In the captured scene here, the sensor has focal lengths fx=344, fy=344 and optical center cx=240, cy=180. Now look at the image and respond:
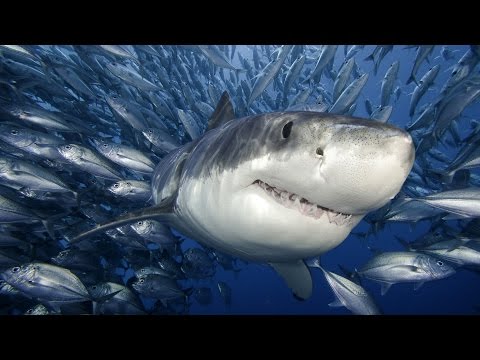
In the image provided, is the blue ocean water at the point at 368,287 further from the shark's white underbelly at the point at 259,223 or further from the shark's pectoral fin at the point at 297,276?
the shark's white underbelly at the point at 259,223

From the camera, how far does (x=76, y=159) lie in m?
5.12

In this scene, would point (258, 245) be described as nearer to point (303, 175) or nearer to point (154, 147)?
point (303, 175)

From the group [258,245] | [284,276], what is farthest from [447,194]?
[258,245]

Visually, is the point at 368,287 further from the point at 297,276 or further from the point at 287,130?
the point at 287,130

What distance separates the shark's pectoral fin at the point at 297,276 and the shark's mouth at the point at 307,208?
1.84m

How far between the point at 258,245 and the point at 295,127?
2.92 feet

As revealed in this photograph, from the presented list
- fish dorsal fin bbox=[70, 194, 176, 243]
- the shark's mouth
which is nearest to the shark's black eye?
the shark's mouth

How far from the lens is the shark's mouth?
73.3 inches

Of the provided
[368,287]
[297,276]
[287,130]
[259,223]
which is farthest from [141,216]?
[368,287]
